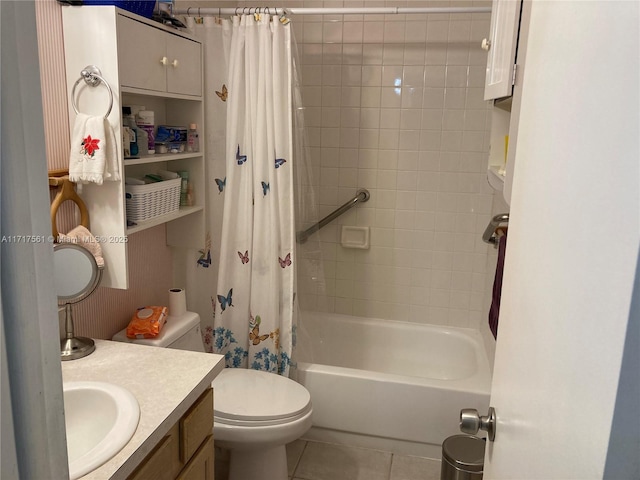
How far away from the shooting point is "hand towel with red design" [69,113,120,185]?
1.66m

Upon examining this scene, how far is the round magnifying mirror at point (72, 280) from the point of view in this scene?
5.32 ft

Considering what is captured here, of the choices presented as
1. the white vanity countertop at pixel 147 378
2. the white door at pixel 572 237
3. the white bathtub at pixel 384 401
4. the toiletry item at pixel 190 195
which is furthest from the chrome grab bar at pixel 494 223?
the toiletry item at pixel 190 195

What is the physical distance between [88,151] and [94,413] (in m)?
0.77

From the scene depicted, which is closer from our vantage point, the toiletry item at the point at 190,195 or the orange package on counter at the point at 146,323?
the orange package on counter at the point at 146,323

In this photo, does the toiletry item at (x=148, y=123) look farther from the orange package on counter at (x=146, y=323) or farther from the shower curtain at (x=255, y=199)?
the orange package on counter at (x=146, y=323)

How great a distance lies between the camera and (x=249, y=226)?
2318mm

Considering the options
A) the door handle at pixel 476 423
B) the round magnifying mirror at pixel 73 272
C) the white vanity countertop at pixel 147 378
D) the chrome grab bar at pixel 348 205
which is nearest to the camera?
the door handle at pixel 476 423

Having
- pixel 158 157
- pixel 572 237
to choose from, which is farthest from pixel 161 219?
pixel 572 237

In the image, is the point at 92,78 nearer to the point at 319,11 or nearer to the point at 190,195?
the point at 190,195

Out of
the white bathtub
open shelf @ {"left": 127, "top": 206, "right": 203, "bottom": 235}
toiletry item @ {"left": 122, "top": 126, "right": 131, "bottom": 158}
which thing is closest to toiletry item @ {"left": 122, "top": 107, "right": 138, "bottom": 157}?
toiletry item @ {"left": 122, "top": 126, "right": 131, "bottom": 158}

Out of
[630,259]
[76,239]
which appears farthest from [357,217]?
[630,259]

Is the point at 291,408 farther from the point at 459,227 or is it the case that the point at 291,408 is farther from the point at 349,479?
the point at 459,227

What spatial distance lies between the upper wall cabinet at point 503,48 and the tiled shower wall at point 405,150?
1.02m

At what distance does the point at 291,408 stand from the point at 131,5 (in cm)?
149
